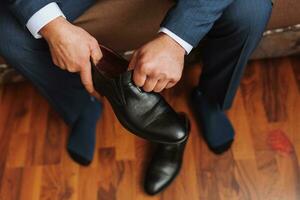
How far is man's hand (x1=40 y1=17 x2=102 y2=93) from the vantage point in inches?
34.6

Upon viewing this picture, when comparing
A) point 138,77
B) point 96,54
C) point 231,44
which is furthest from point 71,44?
point 231,44

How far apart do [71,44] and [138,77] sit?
0.17 metres

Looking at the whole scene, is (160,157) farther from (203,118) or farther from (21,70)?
(21,70)

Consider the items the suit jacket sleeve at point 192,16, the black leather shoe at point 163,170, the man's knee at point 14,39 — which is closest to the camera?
the suit jacket sleeve at point 192,16

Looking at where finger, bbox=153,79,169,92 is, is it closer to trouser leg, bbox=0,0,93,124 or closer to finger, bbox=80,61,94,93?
finger, bbox=80,61,94,93

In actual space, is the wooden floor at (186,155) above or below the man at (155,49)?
below

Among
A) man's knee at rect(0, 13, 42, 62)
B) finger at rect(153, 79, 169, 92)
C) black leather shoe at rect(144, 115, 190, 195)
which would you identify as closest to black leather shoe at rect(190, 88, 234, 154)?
black leather shoe at rect(144, 115, 190, 195)

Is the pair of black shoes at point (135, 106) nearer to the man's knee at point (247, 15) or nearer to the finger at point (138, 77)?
the finger at point (138, 77)

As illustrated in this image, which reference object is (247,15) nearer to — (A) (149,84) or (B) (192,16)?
(B) (192,16)

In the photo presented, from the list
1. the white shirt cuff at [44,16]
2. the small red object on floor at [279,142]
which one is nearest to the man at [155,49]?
the white shirt cuff at [44,16]

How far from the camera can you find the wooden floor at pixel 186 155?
3.65 feet

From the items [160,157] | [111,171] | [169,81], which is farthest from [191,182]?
[169,81]

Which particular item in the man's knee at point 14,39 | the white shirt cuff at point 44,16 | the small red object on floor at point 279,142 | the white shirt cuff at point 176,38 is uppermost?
the white shirt cuff at point 44,16

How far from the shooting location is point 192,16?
0.84 metres
